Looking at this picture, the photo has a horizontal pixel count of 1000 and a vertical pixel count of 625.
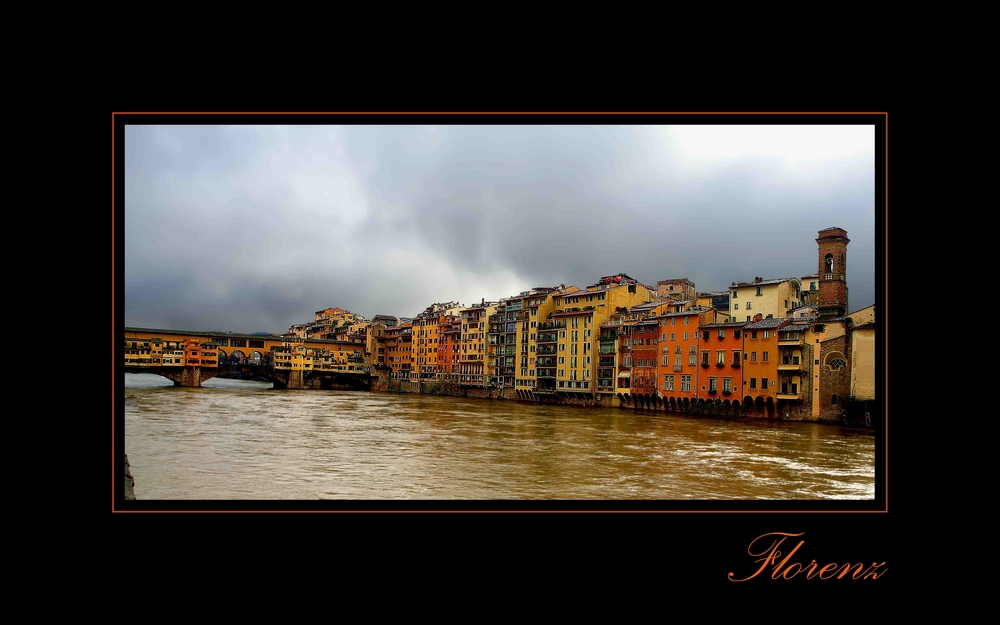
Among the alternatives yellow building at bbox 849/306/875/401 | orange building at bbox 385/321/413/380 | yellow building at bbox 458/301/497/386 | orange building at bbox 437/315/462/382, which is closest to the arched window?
yellow building at bbox 849/306/875/401

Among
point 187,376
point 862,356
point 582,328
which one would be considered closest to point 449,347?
point 582,328

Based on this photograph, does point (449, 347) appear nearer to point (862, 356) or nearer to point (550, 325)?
point (550, 325)

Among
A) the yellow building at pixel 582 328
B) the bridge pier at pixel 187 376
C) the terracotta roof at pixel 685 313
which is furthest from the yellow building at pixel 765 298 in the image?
the bridge pier at pixel 187 376

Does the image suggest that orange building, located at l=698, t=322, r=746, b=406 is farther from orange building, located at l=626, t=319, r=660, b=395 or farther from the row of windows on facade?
orange building, located at l=626, t=319, r=660, b=395

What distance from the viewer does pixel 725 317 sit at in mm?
27266

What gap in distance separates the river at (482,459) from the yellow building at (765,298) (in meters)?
→ 9.15

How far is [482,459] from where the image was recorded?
11.6 m

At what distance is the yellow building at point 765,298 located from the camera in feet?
95.6

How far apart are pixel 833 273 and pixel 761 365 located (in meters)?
5.13

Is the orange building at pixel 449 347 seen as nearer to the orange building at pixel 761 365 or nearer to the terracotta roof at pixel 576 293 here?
the terracotta roof at pixel 576 293

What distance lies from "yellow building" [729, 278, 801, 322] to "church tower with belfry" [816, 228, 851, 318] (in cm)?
347

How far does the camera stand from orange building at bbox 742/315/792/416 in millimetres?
23703

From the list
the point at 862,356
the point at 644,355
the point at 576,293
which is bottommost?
the point at 644,355
